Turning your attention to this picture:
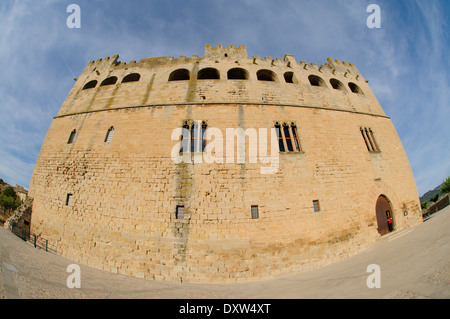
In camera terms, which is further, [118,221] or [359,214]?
[359,214]

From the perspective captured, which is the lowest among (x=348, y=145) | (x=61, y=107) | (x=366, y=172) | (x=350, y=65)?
(x=366, y=172)

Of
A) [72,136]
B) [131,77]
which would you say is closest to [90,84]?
[131,77]

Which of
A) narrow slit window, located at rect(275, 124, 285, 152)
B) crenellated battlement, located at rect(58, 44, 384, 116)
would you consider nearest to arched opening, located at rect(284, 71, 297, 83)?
crenellated battlement, located at rect(58, 44, 384, 116)

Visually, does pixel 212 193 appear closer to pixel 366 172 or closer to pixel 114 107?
pixel 114 107

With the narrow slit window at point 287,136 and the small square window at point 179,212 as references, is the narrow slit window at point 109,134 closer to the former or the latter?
the small square window at point 179,212

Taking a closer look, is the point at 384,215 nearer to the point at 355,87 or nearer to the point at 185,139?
the point at 355,87

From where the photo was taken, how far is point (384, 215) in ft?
30.4

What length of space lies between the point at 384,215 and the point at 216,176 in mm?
10101

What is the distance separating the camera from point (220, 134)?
8602 mm

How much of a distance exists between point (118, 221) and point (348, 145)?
1313cm

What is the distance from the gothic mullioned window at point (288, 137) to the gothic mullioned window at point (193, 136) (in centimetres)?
422

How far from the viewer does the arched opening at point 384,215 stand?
904cm
